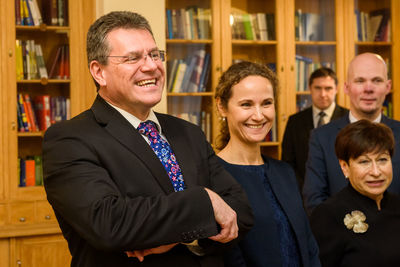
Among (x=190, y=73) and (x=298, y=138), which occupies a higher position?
(x=190, y=73)

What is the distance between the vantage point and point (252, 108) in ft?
6.20

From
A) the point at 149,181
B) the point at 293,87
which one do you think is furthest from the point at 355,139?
the point at 293,87

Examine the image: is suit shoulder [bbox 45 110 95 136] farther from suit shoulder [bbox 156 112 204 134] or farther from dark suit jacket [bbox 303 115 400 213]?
dark suit jacket [bbox 303 115 400 213]

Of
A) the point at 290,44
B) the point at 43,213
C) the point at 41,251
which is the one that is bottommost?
the point at 41,251

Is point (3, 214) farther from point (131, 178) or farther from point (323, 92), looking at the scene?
point (131, 178)

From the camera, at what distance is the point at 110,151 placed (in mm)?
1430

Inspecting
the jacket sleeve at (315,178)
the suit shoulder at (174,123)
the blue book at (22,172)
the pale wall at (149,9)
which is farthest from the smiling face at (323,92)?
the suit shoulder at (174,123)

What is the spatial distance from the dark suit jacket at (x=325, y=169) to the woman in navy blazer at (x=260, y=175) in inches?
19.5

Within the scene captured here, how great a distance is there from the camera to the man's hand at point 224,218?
1.39m

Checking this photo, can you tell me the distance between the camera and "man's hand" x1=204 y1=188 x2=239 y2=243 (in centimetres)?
139

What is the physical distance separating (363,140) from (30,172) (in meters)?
2.59

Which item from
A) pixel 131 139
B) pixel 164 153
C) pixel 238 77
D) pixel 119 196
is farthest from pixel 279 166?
pixel 119 196

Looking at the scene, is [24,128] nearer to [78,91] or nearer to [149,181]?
[78,91]

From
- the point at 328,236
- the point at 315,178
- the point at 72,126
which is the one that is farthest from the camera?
the point at 315,178
